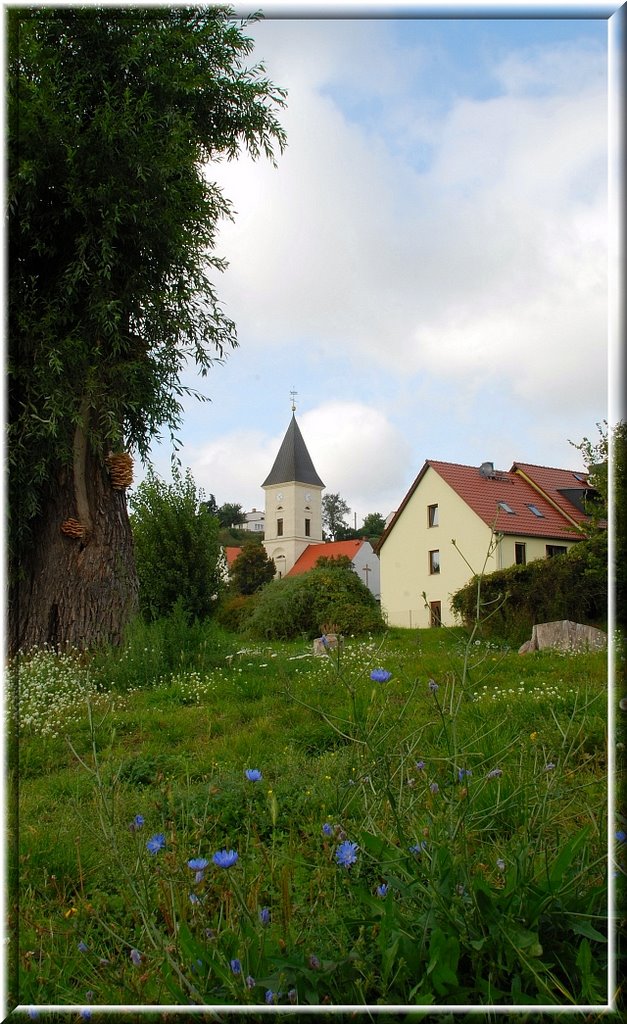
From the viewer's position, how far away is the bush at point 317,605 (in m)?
2.68

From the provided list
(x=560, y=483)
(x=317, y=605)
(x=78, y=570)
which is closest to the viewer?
(x=560, y=483)

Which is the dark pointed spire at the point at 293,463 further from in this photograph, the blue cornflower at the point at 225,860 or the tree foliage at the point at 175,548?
the blue cornflower at the point at 225,860

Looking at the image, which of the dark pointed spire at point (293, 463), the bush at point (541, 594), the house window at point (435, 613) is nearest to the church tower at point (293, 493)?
the dark pointed spire at point (293, 463)

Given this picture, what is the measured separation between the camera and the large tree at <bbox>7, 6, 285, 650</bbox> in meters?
2.60

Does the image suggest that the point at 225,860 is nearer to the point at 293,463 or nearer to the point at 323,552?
the point at 293,463

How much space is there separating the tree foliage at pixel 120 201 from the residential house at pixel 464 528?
0.86 meters

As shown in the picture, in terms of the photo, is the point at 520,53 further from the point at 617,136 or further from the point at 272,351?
the point at 272,351

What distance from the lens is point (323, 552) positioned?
259 cm

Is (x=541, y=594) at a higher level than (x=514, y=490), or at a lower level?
lower

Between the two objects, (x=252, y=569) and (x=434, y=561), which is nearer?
(x=434, y=561)

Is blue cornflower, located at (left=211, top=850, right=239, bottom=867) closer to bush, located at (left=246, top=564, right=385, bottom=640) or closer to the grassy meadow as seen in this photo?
the grassy meadow

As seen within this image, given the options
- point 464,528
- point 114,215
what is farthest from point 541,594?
point 114,215

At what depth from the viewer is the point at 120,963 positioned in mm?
1863

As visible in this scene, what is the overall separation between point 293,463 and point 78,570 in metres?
1.46
